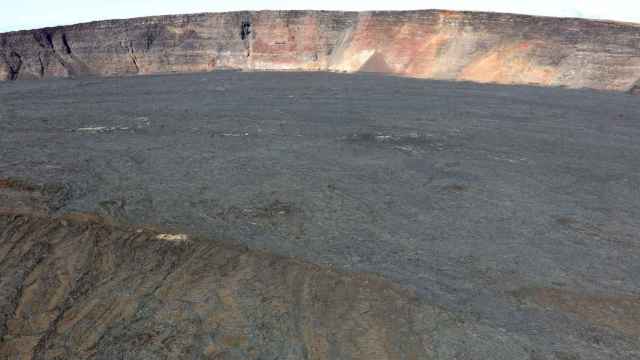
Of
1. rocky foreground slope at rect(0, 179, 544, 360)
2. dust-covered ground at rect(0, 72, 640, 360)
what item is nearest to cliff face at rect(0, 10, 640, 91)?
dust-covered ground at rect(0, 72, 640, 360)

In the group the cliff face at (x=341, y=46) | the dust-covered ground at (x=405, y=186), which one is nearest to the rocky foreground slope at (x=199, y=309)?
the dust-covered ground at (x=405, y=186)

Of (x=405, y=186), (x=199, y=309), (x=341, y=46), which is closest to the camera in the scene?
(x=199, y=309)

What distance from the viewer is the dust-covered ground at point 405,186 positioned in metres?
5.83

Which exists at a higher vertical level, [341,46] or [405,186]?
[341,46]

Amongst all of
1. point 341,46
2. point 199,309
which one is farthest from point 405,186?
point 341,46

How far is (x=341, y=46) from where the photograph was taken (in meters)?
30.6

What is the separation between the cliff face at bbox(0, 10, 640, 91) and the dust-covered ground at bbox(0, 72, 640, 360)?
7.97 meters

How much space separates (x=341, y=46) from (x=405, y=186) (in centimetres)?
2287

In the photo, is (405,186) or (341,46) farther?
(341,46)

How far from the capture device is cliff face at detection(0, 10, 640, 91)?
80.8ft

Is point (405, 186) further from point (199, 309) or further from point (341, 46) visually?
point (341, 46)

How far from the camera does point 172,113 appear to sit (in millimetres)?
15414

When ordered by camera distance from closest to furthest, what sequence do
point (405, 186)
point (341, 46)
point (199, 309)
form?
point (199, 309) < point (405, 186) < point (341, 46)

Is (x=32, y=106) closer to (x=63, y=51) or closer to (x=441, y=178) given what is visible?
(x=441, y=178)
